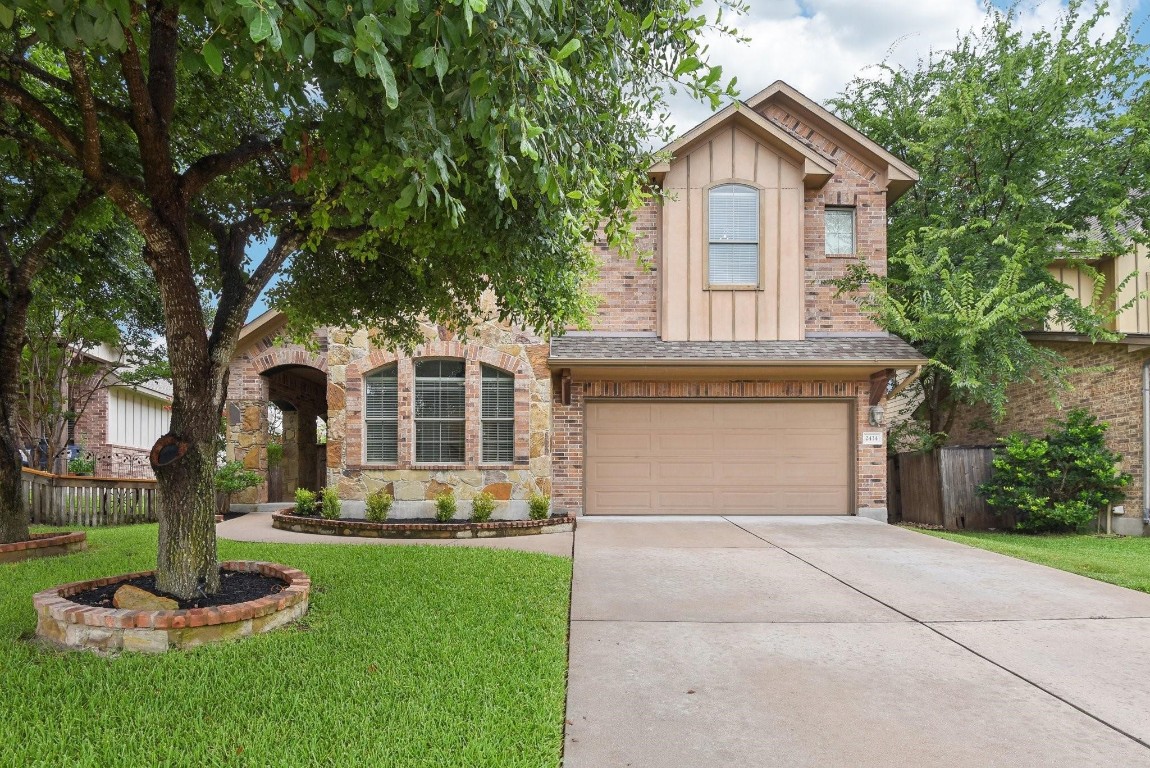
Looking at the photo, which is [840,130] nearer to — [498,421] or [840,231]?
[840,231]

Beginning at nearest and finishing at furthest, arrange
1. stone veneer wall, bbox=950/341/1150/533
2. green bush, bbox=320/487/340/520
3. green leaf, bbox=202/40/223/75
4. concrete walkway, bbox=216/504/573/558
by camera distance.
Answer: green leaf, bbox=202/40/223/75
concrete walkway, bbox=216/504/573/558
green bush, bbox=320/487/340/520
stone veneer wall, bbox=950/341/1150/533

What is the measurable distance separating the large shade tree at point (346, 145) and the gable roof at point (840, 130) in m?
6.82

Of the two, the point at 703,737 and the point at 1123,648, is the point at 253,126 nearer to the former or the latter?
the point at 703,737

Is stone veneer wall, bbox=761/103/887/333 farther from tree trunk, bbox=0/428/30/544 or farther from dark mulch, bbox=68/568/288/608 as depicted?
tree trunk, bbox=0/428/30/544

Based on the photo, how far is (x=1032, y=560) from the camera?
24.6ft

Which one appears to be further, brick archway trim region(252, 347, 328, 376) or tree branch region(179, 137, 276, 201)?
brick archway trim region(252, 347, 328, 376)

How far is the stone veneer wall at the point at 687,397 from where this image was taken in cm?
1088

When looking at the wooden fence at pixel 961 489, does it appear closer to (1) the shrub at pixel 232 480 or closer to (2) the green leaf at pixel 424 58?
(2) the green leaf at pixel 424 58

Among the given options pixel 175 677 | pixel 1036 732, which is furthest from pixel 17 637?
pixel 1036 732

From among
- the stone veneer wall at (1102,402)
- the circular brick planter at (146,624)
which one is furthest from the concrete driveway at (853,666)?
the stone veneer wall at (1102,402)

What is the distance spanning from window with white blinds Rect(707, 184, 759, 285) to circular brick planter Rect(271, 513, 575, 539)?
497cm

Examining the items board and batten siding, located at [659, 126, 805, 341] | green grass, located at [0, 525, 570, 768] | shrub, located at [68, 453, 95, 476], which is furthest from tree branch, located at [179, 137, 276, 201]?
shrub, located at [68, 453, 95, 476]

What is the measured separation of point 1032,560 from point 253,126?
382 inches

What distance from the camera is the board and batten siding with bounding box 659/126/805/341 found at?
10906mm
